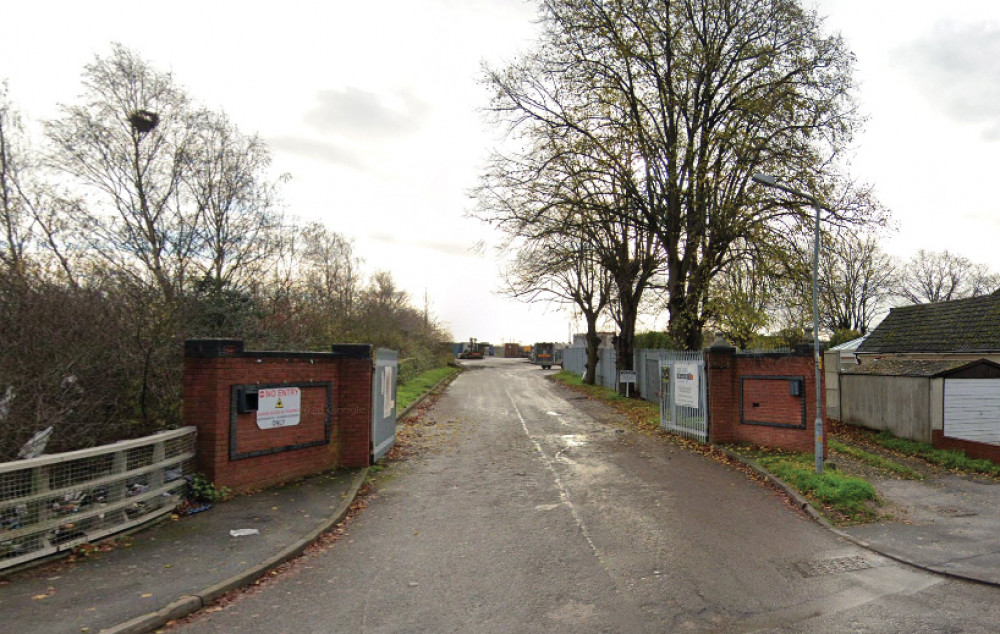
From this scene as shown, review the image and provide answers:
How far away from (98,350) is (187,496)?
2.21m

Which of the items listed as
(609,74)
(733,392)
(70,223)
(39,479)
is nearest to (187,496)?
(39,479)

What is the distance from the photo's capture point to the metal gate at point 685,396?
47.0 ft

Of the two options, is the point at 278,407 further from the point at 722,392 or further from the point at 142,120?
the point at 142,120

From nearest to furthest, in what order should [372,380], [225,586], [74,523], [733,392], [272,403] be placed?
[225,586]
[74,523]
[272,403]
[372,380]
[733,392]

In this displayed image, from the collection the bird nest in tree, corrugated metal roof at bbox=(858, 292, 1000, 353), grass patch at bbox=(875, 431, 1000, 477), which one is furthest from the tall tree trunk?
the bird nest in tree

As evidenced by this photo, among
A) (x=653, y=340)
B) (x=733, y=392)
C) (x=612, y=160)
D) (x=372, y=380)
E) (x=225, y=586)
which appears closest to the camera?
(x=225, y=586)

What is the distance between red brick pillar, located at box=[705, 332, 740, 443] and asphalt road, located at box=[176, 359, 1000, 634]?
3305mm

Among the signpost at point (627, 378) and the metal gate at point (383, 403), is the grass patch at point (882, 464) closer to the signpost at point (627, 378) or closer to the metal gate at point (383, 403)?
the metal gate at point (383, 403)

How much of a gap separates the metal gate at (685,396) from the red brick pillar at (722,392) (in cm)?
22

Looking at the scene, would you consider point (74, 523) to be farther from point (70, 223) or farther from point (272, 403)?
point (70, 223)

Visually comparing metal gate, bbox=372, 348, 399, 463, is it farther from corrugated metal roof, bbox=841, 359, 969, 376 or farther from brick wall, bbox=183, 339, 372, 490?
corrugated metal roof, bbox=841, 359, 969, 376

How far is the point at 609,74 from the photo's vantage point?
1980cm

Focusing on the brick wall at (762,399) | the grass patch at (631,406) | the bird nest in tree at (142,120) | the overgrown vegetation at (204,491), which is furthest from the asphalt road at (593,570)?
the bird nest in tree at (142,120)

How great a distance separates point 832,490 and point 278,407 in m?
8.44
